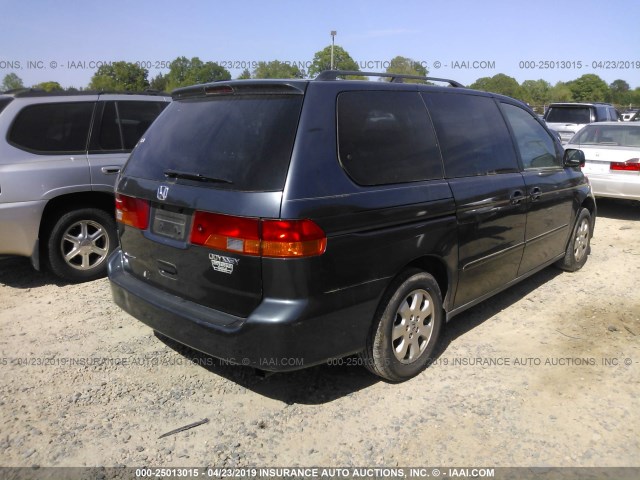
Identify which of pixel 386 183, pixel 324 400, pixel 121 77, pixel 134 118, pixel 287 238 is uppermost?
pixel 121 77

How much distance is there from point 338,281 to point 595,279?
399 cm

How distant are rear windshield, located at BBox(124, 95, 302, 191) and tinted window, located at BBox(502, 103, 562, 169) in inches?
95.7

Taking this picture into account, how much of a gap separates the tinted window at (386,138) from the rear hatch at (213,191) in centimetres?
34

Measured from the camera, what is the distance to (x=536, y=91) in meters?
67.9

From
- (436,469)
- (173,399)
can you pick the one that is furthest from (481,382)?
(173,399)

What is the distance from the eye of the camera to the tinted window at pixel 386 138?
2.87 metres

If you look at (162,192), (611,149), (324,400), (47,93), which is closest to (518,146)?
(324,400)

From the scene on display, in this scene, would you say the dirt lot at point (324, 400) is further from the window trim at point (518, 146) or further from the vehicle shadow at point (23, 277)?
the window trim at point (518, 146)

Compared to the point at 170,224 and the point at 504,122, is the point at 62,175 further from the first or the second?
the point at 504,122

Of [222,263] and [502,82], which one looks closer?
[222,263]

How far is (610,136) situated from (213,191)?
830 centimetres

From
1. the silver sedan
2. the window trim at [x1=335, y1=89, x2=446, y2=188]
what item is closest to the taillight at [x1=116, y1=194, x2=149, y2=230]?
the window trim at [x1=335, y1=89, x2=446, y2=188]

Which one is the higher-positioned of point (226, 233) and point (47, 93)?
point (47, 93)

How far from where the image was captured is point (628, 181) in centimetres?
801
